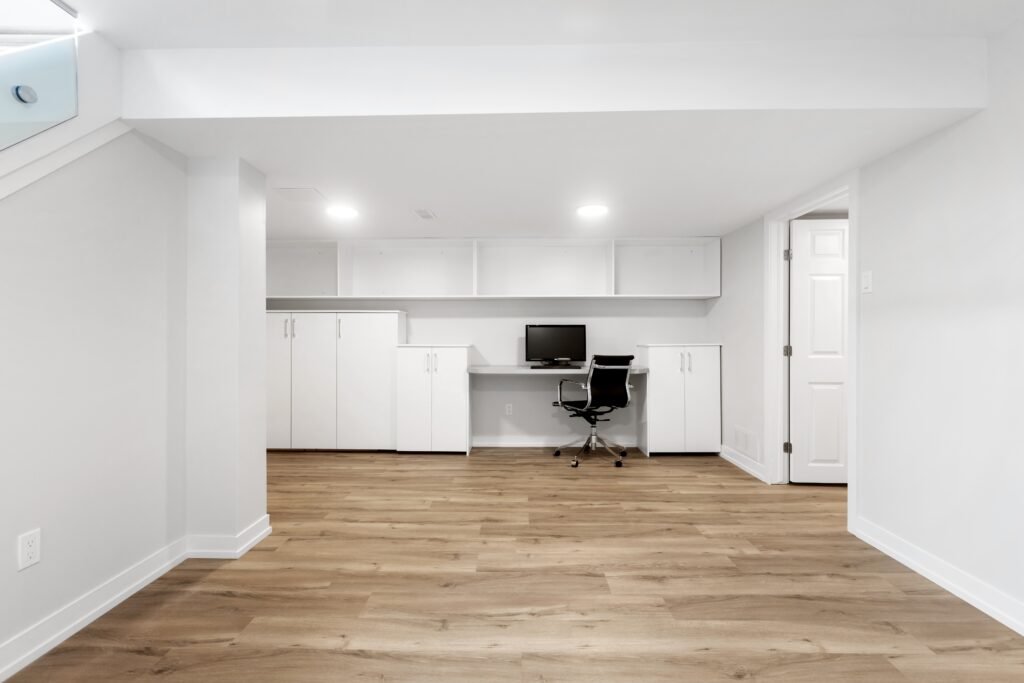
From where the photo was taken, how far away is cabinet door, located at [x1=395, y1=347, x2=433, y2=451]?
4.79m

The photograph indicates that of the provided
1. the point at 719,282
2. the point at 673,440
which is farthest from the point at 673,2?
the point at 673,440

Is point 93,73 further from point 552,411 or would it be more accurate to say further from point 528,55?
point 552,411

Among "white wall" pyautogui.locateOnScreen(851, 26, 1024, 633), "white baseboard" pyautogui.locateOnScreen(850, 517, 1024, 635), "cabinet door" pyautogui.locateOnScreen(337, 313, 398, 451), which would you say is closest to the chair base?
"cabinet door" pyautogui.locateOnScreen(337, 313, 398, 451)

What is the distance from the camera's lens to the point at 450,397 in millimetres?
4793

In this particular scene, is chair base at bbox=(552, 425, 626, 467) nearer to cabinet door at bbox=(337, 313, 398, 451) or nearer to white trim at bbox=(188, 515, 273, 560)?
cabinet door at bbox=(337, 313, 398, 451)

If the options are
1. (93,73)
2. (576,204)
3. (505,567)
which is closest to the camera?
(93,73)

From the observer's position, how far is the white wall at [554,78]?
2.05 m

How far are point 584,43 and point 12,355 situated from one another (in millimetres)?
2490

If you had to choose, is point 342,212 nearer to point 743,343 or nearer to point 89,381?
point 89,381

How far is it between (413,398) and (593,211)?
251 centimetres

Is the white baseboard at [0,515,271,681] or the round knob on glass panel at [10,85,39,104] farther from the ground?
the round knob on glass panel at [10,85,39,104]

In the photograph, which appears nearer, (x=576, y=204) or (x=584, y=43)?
(x=584, y=43)

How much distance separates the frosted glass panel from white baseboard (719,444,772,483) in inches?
188

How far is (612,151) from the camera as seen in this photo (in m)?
2.56
